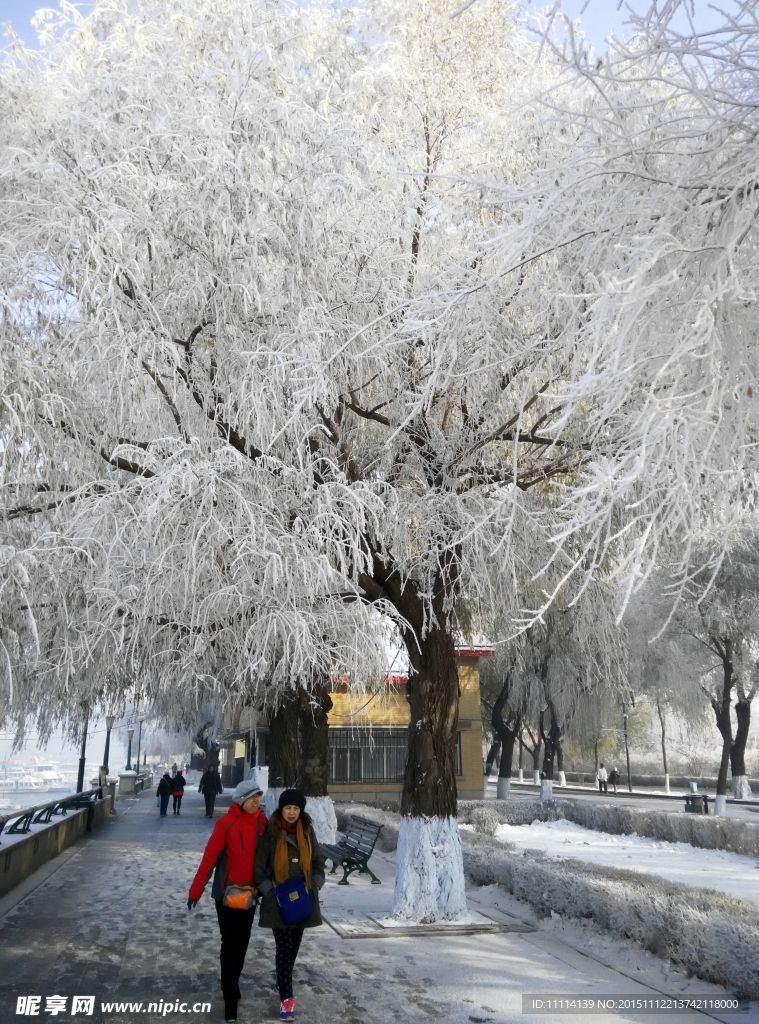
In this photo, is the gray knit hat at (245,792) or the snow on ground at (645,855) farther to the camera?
the snow on ground at (645,855)

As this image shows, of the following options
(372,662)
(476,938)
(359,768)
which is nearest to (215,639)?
(372,662)

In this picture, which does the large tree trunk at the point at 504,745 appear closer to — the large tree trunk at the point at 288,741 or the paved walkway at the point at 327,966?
the large tree trunk at the point at 288,741

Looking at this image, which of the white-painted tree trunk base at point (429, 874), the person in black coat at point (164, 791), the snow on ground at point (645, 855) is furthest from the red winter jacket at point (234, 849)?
the person in black coat at point (164, 791)

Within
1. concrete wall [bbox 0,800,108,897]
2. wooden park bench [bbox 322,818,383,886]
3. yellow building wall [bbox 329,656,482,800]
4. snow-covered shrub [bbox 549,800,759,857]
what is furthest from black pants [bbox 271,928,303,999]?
yellow building wall [bbox 329,656,482,800]

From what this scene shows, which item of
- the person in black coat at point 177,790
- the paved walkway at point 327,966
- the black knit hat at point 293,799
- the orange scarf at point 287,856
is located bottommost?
the person in black coat at point 177,790

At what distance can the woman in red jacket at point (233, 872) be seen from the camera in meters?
5.99

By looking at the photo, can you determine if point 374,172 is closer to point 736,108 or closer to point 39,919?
point 736,108

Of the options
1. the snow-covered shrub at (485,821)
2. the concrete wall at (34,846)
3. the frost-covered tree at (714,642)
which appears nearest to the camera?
the concrete wall at (34,846)

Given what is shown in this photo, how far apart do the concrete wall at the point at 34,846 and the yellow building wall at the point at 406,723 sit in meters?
12.1

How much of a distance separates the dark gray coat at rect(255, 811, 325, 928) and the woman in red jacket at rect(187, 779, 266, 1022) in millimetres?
77

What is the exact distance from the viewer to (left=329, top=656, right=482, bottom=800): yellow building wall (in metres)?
31.8

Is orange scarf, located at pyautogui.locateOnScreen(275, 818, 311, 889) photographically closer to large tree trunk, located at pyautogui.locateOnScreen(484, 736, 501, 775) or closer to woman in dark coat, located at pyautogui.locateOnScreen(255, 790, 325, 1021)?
woman in dark coat, located at pyautogui.locateOnScreen(255, 790, 325, 1021)

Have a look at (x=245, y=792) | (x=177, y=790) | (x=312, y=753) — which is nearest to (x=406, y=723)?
(x=177, y=790)

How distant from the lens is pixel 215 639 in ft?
34.8
